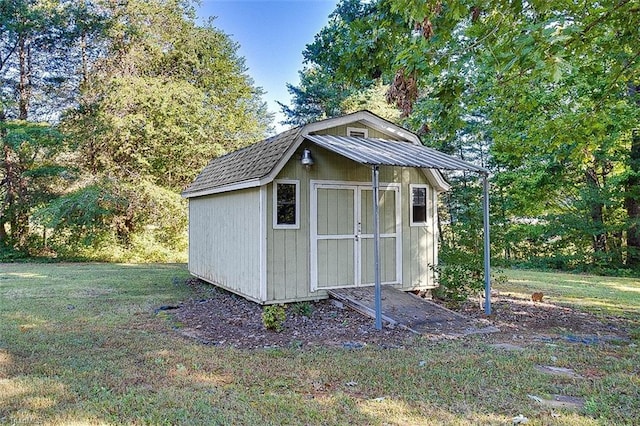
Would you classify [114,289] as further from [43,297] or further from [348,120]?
[348,120]

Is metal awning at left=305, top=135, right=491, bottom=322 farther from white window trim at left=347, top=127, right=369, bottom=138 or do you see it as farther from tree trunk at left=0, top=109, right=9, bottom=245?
tree trunk at left=0, top=109, right=9, bottom=245

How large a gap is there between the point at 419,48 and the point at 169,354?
4080 mm

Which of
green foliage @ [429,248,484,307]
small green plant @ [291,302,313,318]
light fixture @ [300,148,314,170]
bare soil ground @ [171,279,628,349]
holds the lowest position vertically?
bare soil ground @ [171,279,628,349]

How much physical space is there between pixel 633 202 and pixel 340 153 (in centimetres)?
1251

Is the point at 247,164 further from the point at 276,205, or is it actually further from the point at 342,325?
the point at 342,325

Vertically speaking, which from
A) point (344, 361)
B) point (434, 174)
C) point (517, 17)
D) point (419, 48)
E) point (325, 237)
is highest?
point (517, 17)

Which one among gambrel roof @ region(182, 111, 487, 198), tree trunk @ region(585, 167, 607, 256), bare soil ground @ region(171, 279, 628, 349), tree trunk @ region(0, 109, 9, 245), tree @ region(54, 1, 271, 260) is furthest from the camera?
tree @ region(54, 1, 271, 260)

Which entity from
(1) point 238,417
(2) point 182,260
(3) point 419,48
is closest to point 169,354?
(1) point 238,417

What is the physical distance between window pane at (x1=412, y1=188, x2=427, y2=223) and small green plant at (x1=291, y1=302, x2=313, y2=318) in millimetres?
2532

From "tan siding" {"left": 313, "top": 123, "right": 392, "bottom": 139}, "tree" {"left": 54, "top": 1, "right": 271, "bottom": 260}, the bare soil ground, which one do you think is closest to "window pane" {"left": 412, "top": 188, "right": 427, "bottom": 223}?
"tan siding" {"left": 313, "top": 123, "right": 392, "bottom": 139}

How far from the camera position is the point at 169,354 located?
4770mm

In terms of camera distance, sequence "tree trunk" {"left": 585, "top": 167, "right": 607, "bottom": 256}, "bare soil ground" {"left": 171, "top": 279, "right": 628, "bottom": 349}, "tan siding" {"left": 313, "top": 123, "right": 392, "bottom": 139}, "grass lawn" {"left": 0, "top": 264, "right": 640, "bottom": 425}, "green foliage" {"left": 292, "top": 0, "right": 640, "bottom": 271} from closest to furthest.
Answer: "grass lawn" {"left": 0, "top": 264, "right": 640, "bottom": 425}
"green foliage" {"left": 292, "top": 0, "right": 640, "bottom": 271}
"bare soil ground" {"left": 171, "top": 279, "right": 628, "bottom": 349}
"tan siding" {"left": 313, "top": 123, "right": 392, "bottom": 139}
"tree trunk" {"left": 585, "top": 167, "right": 607, "bottom": 256}

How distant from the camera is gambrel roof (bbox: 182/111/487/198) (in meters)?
6.36

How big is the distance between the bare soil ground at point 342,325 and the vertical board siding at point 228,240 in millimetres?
534
